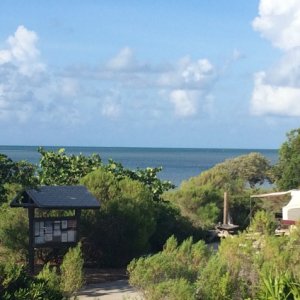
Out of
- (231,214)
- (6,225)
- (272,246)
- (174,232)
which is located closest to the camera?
(272,246)

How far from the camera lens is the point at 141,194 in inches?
835

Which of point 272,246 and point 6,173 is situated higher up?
point 6,173

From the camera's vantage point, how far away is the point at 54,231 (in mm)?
18062

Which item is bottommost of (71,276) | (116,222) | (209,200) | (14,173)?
(71,276)

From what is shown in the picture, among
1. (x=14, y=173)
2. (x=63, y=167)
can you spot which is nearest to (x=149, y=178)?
(x=63, y=167)

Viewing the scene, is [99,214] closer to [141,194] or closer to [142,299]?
[141,194]

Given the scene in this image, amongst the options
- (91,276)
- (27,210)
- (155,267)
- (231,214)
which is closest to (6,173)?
(27,210)

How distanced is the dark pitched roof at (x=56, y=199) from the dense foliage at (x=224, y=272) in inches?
155

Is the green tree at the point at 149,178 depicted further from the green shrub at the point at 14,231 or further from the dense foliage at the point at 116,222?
the green shrub at the point at 14,231

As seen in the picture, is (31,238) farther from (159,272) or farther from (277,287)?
(277,287)

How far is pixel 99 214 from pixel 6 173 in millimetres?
3607

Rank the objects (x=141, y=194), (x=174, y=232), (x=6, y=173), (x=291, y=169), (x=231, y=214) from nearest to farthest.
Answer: (x=6, y=173)
(x=141, y=194)
(x=174, y=232)
(x=231, y=214)
(x=291, y=169)

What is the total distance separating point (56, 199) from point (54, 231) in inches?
32.5

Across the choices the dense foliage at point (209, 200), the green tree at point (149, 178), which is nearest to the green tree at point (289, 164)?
the dense foliage at point (209, 200)
